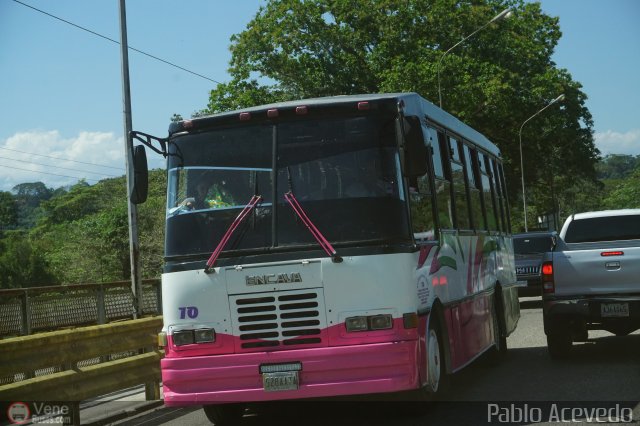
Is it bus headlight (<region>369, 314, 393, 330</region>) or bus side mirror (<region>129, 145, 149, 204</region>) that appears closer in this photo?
bus headlight (<region>369, 314, 393, 330</region>)

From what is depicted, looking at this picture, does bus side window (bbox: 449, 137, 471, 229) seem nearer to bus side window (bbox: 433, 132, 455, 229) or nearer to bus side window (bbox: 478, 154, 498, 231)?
bus side window (bbox: 433, 132, 455, 229)

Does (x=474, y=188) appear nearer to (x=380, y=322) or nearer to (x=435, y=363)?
(x=435, y=363)

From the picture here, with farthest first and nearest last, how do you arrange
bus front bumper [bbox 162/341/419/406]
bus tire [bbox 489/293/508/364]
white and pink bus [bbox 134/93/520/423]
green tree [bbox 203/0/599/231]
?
green tree [bbox 203/0/599/231] → bus tire [bbox 489/293/508/364] → white and pink bus [bbox 134/93/520/423] → bus front bumper [bbox 162/341/419/406]

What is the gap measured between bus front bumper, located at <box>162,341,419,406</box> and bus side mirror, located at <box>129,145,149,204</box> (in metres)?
1.64

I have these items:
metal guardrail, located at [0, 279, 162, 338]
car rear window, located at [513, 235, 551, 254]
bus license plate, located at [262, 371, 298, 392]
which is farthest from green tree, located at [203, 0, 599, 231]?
bus license plate, located at [262, 371, 298, 392]

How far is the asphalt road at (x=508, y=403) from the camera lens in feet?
29.9

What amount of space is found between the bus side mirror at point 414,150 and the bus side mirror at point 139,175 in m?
2.30

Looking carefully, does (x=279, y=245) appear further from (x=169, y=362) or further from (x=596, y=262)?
(x=596, y=262)

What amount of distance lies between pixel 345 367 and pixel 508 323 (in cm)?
658

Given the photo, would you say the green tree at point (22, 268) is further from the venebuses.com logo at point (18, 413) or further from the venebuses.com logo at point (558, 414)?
the venebuses.com logo at point (558, 414)

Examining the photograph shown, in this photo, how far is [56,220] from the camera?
133375 millimetres

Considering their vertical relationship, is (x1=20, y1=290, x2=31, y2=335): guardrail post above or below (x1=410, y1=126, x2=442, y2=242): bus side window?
below

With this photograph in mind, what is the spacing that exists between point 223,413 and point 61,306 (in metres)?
Answer: 7.52

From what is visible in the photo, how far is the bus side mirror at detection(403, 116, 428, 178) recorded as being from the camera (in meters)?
8.84
